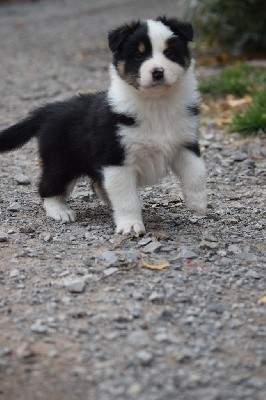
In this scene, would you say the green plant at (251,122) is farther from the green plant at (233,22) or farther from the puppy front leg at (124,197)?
the green plant at (233,22)

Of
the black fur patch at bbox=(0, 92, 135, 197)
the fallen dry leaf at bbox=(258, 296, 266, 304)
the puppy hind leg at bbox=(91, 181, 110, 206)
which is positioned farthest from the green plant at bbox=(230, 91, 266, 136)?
the fallen dry leaf at bbox=(258, 296, 266, 304)

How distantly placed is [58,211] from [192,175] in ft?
3.38

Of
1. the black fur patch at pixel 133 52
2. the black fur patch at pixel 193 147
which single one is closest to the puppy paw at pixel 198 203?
the black fur patch at pixel 193 147

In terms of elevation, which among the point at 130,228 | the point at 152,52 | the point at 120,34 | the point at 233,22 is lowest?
the point at 233,22

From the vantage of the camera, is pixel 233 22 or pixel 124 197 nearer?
pixel 124 197

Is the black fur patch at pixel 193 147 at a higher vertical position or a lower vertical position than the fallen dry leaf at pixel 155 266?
higher

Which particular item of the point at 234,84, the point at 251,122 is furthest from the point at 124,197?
the point at 234,84

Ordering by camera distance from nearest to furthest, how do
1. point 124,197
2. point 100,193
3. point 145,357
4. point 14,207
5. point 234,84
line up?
point 145,357
point 124,197
point 14,207
point 100,193
point 234,84

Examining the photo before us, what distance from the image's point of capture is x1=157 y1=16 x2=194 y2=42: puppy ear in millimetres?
5219

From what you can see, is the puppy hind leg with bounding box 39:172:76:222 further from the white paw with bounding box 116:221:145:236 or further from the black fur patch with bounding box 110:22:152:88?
the black fur patch with bounding box 110:22:152:88

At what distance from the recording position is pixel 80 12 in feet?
63.1

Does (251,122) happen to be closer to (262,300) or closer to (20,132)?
(20,132)

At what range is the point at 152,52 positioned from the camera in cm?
511

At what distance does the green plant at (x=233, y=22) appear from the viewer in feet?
38.9
